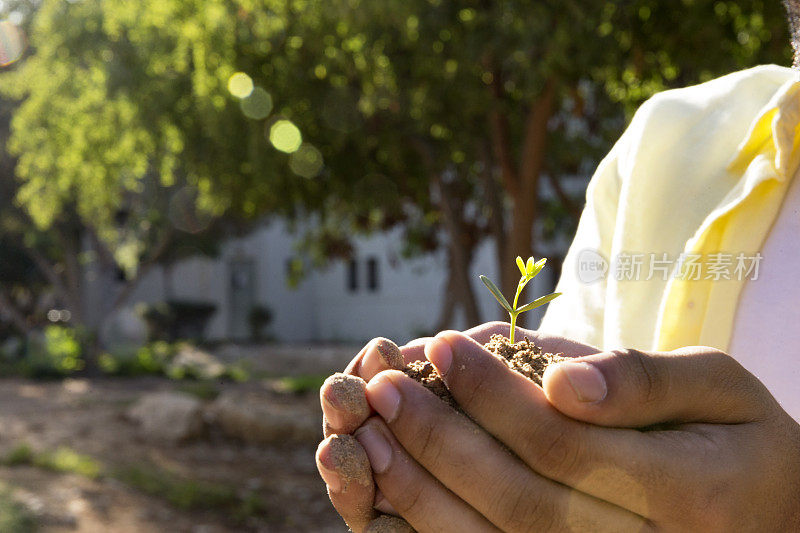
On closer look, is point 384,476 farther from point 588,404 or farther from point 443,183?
point 443,183

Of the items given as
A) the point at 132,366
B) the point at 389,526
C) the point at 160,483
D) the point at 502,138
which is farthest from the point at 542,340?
the point at 132,366

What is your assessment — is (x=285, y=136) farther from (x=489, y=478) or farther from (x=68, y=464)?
(x=489, y=478)

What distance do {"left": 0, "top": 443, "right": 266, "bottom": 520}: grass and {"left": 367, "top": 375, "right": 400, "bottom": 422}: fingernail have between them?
22.4 ft

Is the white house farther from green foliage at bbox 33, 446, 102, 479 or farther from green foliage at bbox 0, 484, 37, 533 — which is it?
green foliage at bbox 0, 484, 37, 533

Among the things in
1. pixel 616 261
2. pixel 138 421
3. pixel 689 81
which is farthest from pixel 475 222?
pixel 616 261

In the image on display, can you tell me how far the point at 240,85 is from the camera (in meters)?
8.29

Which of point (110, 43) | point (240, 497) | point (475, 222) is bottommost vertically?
point (240, 497)

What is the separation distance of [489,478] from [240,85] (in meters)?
7.79

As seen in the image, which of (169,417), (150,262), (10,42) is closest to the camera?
(169,417)

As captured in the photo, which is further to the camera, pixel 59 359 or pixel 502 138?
pixel 59 359

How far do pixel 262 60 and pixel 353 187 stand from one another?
1.93 m

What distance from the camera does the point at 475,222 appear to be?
11828 millimetres

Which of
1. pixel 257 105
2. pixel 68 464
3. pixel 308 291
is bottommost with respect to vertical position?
pixel 308 291

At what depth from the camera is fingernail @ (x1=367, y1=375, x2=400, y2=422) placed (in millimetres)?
1023
